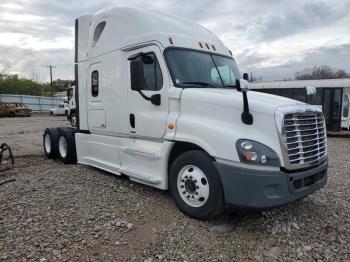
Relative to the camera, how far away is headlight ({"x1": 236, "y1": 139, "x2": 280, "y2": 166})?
459cm

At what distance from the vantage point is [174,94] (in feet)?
18.4

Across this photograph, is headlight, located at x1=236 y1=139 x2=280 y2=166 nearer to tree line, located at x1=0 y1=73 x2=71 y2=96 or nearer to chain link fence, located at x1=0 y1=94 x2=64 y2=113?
chain link fence, located at x1=0 y1=94 x2=64 y2=113

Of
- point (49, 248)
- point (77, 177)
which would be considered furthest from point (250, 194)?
point (77, 177)

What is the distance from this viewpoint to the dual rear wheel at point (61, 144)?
9008 millimetres

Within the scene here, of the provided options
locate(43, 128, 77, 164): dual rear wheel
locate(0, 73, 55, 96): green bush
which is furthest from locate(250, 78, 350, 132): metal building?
locate(0, 73, 55, 96): green bush

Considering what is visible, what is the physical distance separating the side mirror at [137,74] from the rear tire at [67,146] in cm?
364

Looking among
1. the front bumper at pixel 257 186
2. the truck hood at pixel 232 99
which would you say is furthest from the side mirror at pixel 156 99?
the front bumper at pixel 257 186

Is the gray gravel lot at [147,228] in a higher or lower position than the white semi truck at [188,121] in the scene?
lower

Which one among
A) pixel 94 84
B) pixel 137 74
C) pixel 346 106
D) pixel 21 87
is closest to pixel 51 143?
pixel 94 84

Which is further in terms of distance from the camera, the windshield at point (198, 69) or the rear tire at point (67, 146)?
the rear tire at point (67, 146)

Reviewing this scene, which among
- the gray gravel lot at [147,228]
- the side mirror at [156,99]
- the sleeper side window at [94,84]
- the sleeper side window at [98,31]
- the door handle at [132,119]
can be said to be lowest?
the gray gravel lot at [147,228]

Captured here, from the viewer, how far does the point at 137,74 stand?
5785 mm

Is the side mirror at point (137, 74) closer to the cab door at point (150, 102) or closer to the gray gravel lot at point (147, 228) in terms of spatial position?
the cab door at point (150, 102)

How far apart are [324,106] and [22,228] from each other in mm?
17863
